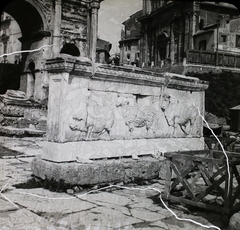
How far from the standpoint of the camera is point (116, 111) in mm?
5414

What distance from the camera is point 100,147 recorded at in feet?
17.0

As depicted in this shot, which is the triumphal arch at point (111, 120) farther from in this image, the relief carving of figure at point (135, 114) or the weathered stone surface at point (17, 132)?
the weathered stone surface at point (17, 132)

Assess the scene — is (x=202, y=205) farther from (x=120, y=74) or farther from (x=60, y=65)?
(x=60, y=65)

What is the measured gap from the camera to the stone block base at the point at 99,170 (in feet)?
15.0

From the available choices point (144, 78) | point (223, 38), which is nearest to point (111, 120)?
point (144, 78)

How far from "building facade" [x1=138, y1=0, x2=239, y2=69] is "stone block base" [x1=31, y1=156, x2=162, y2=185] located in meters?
15.6

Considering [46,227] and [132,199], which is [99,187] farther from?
[46,227]

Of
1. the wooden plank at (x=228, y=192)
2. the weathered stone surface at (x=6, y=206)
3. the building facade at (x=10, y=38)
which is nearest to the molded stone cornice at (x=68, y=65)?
the weathered stone surface at (x=6, y=206)

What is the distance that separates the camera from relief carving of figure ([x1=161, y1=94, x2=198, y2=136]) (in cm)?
629

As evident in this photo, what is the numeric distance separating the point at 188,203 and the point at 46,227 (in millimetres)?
1773

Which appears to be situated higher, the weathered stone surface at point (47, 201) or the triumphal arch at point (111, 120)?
the triumphal arch at point (111, 120)

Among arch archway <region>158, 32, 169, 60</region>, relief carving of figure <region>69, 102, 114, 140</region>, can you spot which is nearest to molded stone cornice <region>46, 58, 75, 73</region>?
relief carving of figure <region>69, 102, 114, 140</region>

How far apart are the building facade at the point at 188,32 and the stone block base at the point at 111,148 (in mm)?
14588

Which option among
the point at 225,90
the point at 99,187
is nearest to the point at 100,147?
the point at 99,187
